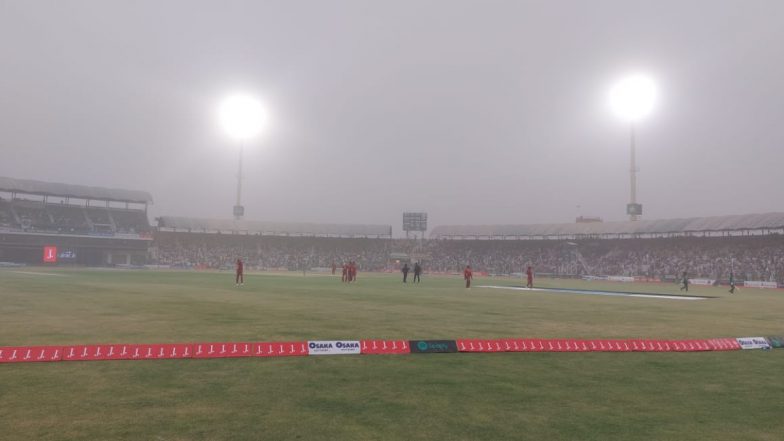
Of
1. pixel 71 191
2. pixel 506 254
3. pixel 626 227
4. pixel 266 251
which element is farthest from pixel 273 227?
pixel 626 227

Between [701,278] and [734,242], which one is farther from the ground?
[734,242]

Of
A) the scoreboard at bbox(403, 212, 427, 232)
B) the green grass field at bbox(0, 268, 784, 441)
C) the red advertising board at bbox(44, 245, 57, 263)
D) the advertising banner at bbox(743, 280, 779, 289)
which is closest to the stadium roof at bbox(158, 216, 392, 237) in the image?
the scoreboard at bbox(403, 212, 427, 232)

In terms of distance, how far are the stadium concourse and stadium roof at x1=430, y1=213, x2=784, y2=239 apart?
17 centimetres

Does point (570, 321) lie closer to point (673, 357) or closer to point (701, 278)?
point (673, 357)

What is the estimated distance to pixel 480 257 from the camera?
102m

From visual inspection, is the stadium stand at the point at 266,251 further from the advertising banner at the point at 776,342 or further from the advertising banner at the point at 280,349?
the advertising banner at the point at 776,342

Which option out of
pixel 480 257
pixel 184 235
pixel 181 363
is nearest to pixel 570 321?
pixel 181 363

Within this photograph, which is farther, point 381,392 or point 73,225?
point 73,225

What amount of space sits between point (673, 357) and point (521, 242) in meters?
93.6

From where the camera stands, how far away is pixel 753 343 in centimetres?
1275

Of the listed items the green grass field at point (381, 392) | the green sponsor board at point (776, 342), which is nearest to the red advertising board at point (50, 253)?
the green grass field at point (381, 392)

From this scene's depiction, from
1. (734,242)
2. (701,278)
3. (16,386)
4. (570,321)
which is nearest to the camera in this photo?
(16,386)

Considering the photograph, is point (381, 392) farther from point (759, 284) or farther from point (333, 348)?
point (759, 284)

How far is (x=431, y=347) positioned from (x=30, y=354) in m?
7.81
